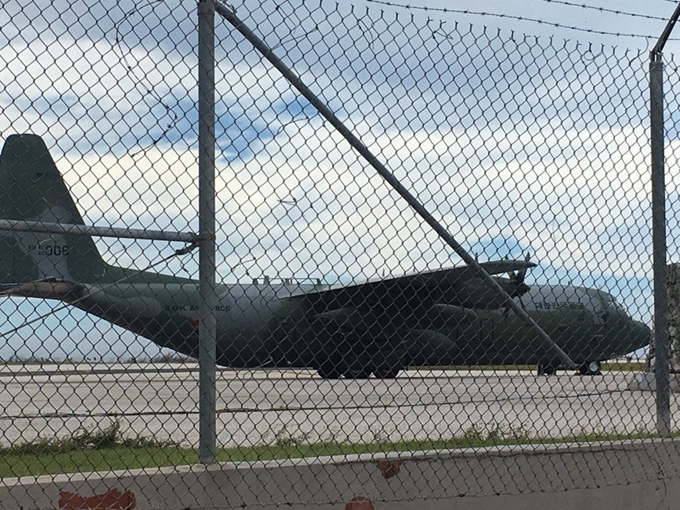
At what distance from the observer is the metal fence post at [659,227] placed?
16.8ft

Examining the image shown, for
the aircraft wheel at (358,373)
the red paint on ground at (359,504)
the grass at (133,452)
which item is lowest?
the red paint on ground at (359,504)

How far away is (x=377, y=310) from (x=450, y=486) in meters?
15.9

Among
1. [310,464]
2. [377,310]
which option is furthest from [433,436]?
[377,310]

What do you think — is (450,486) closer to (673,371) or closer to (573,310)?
(673,371)

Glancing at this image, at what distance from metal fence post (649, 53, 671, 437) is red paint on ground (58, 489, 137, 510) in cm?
312

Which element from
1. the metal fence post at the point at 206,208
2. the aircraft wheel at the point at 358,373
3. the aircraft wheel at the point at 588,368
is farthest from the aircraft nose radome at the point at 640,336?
the metal fence post at the point at 206,208

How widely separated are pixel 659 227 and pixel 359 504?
2389 millimetres

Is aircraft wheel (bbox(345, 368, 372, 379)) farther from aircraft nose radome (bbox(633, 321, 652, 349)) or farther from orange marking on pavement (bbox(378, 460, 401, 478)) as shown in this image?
aircraft nose radome (bbox(633, 321, 652, 349))

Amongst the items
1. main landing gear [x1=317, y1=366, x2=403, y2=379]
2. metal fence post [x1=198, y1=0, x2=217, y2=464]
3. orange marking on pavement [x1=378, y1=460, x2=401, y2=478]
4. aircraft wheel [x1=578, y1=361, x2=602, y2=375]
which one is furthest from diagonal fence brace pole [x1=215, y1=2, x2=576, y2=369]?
main landing gear [x1=317, y1=366, x2=403, y2=379]

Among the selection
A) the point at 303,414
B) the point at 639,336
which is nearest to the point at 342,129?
the point at 303,414

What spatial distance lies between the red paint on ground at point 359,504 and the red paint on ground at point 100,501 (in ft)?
3.34

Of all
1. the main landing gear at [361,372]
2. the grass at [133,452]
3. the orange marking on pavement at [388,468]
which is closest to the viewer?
the orange marking on pavement at [388,468]

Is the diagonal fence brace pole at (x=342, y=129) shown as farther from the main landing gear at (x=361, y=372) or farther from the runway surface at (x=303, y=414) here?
the main landing gear at (x=361, y=372)

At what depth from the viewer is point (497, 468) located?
464 cm
